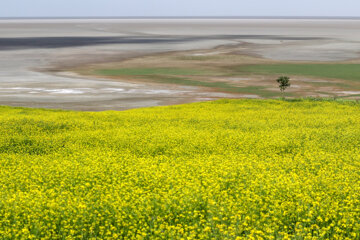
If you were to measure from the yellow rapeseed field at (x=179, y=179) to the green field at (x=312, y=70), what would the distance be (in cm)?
4811

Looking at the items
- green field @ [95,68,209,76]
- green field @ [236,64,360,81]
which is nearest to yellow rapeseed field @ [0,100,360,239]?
green field @ [236,64,360,81]

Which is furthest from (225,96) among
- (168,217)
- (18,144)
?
(168,217)

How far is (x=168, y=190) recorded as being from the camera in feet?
49.9

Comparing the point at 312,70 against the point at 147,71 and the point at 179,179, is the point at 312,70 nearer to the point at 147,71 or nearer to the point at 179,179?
the point at 147,71

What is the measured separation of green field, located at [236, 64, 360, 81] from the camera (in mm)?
76363

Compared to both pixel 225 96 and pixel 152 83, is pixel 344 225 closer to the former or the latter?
pixel 225 96

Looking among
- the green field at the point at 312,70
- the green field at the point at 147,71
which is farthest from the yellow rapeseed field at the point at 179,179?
the green field at the point at 147,71

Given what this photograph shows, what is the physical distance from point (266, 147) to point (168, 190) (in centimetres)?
898

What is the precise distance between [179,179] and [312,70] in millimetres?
71696

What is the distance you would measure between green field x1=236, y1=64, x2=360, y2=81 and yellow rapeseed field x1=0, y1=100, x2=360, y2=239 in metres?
48.1

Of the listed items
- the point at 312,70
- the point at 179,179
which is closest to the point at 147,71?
the point at 312,70

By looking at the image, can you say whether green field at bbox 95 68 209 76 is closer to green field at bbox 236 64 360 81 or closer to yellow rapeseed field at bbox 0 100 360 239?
green field at bbox 236 64 360 81

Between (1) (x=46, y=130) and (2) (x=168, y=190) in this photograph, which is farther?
(1) (x=46, y=130)

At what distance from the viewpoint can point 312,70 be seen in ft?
269
